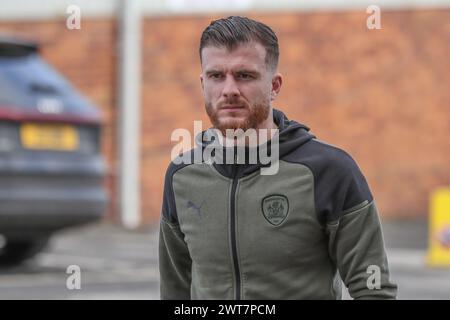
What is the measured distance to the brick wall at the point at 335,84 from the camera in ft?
64.1

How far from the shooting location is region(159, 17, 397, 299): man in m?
2.52

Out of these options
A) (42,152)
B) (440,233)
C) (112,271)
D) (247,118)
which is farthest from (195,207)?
(440,233)

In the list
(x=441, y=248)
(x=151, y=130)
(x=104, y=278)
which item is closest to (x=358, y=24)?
(x=151, y=130)

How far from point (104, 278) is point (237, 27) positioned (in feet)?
25.4

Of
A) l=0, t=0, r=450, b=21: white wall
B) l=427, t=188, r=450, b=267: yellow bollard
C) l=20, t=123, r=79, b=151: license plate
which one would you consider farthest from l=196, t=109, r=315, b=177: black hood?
l=0, t=0, r=450, b=21: white wall

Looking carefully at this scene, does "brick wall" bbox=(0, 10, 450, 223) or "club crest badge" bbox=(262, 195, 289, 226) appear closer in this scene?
"club crest badge" bbox=(262, 195, 289, 226)

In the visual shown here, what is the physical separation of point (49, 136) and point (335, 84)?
423 inches

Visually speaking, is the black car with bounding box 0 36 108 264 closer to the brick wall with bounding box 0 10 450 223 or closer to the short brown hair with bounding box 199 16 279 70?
the short brown hair with bounding box 199 16 279 70

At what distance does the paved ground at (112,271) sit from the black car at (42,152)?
1.68 ft

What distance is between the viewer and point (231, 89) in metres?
2.48

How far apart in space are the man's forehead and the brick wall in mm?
17063

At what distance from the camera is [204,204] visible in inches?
104

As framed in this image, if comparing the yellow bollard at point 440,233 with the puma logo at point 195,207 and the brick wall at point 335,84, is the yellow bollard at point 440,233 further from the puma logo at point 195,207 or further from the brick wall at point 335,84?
the puma logo at point 195,207

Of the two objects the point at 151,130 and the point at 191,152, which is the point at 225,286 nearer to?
the point at 191,152
